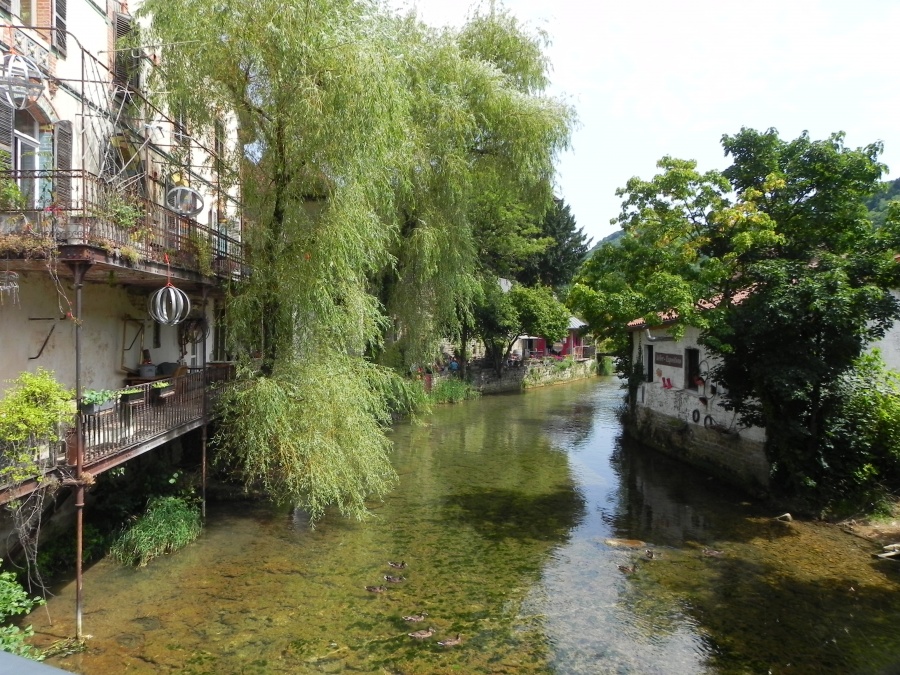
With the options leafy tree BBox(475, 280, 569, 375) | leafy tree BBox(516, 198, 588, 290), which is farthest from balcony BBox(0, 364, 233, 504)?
leafy tree BBox(516, 198, 588, 290)

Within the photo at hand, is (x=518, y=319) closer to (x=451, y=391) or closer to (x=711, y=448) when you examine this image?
(x=451, y=391)

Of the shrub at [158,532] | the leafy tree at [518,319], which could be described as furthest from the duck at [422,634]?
the leafy tree at [518,319]

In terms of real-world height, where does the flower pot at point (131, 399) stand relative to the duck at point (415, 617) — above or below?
above

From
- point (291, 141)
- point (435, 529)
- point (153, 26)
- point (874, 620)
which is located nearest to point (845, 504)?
point (874, 620)

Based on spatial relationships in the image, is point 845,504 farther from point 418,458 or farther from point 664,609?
point 418,458

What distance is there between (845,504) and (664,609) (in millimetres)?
6310

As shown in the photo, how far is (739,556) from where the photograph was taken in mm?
12164

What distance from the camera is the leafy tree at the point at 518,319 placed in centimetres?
3491

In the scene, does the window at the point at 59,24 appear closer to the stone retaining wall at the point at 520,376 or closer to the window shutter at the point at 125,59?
the window shutter at the point at 125,59

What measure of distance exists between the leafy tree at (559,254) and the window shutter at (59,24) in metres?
34.4

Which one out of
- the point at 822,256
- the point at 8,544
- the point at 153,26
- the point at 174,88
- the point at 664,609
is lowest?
the point at 664,609

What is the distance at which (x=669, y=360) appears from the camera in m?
21.2

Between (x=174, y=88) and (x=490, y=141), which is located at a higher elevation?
(x=490, y=141)

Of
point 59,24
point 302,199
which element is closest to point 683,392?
point 302,199
